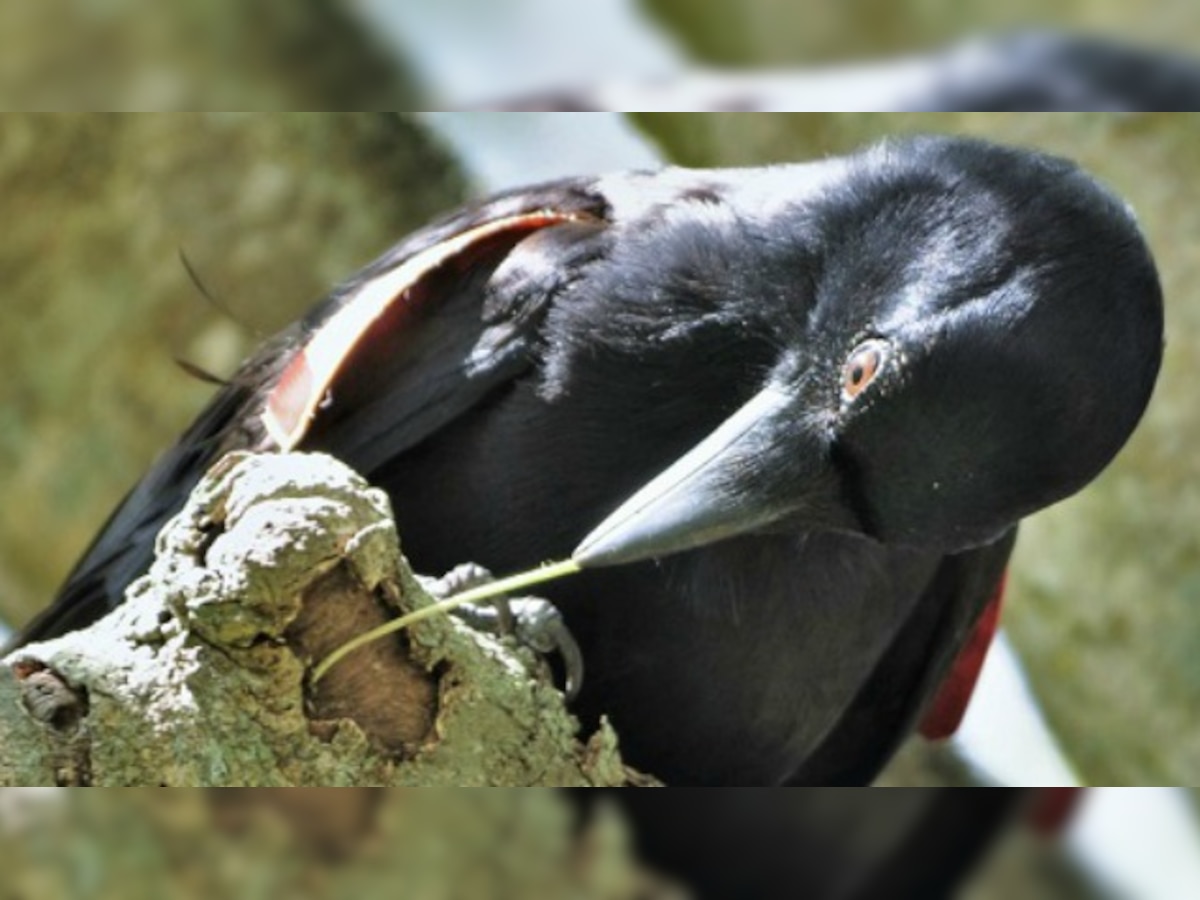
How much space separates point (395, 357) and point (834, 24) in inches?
14.2

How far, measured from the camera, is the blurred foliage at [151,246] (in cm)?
86

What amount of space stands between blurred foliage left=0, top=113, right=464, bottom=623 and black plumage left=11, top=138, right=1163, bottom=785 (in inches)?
1.1

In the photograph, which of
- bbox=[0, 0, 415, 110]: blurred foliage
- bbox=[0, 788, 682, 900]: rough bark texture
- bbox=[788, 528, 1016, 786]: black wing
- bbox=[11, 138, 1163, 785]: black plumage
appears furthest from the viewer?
bbox=[788, 528, 1016, 786]: black wing

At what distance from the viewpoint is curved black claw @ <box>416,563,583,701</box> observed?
0.75 meters

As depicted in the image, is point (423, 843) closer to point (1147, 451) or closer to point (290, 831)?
point (290, 831)

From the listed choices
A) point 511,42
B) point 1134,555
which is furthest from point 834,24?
point 1134,555

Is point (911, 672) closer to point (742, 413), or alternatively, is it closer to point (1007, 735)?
point (1007, 735)

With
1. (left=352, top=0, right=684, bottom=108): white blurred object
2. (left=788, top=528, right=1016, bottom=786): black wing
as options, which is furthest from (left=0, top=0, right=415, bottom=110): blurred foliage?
(left=788, top=528, right=1016, bottom=786): black wing

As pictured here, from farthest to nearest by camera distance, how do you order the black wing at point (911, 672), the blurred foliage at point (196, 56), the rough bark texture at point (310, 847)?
the black wing at point (911, 672)
the rough bark texture at point (310, 847)
the blurred foliage at point (196, 56)

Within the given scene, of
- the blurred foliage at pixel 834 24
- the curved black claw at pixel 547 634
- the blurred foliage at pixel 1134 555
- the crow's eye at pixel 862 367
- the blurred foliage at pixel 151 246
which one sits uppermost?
the blurred foliage at pixel 834 24

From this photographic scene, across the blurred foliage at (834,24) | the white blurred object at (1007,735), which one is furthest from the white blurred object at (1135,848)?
the blurred foliage at (834,24)

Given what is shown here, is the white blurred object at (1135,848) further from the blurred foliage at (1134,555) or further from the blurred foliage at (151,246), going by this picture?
the blurred foliage at (151,246)

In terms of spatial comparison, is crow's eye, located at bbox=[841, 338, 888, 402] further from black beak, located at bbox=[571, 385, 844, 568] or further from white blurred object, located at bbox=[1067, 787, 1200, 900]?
white blurred object, located at bbox=[1067, 787, 1200, 900]

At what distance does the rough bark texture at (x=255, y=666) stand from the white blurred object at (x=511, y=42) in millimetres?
152
